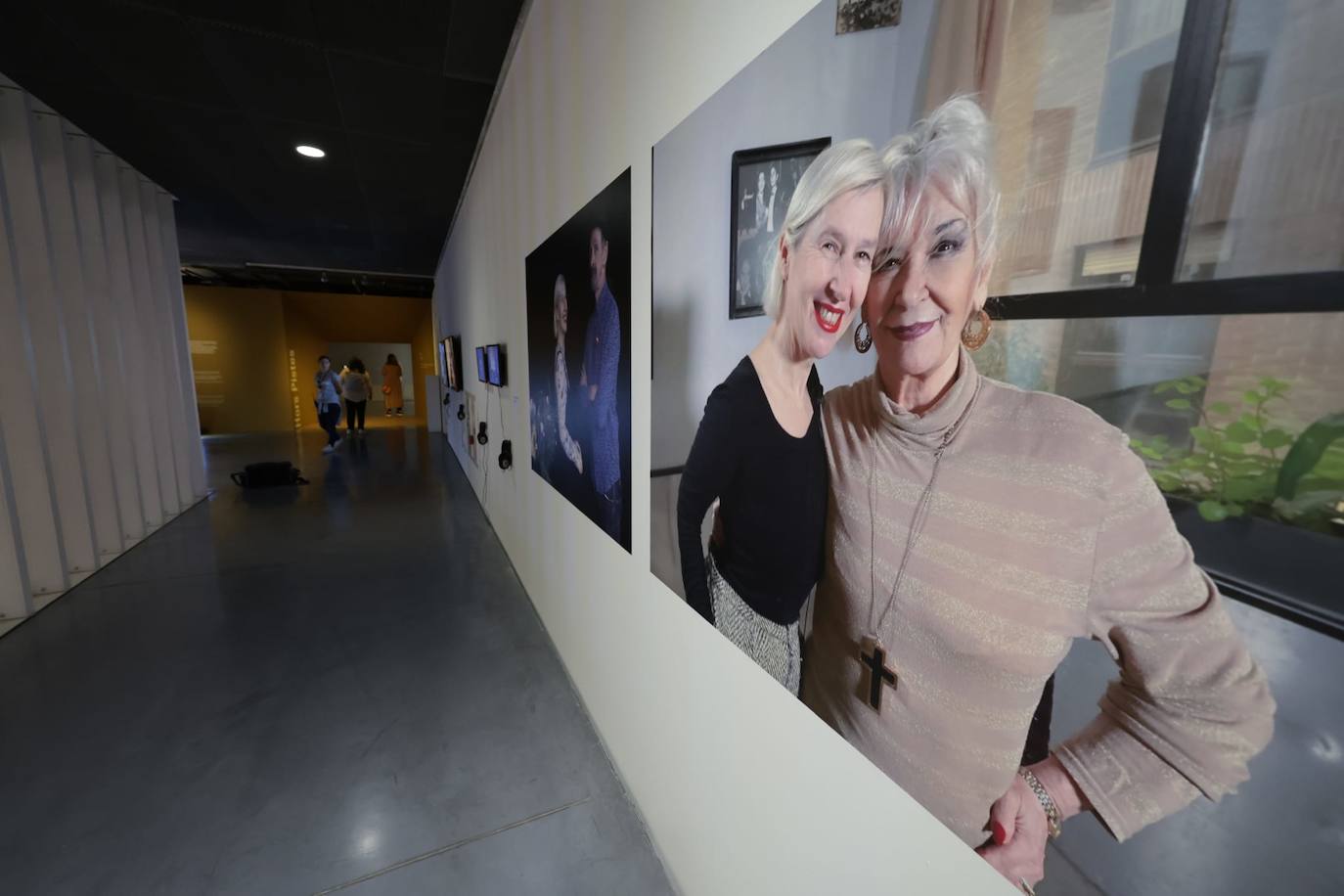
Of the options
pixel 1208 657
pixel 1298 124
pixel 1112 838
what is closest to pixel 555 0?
pixel 1298 124

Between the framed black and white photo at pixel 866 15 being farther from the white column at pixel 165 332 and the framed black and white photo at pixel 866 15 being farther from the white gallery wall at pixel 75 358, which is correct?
the white column at pixel 165 332

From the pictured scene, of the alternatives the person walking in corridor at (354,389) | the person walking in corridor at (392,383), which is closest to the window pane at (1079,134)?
the person walking in corridor at (354,389)

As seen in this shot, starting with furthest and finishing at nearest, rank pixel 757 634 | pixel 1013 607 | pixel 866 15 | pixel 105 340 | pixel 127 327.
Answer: pixel 127 327
pixel 105 340
pixel 757 634
pixel 866 15
pixel 1013 607

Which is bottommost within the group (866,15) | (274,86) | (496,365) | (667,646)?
(667,646)

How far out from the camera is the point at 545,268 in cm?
225

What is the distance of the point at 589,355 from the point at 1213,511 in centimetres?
161

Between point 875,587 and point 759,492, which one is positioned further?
point 759,492

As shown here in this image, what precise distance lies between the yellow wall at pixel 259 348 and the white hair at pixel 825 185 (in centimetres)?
1281

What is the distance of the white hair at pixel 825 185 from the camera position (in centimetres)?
69

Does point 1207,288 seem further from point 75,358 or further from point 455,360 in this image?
point 455,360

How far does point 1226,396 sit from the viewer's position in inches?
16.2

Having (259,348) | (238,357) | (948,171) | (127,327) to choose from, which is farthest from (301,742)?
(259,348)

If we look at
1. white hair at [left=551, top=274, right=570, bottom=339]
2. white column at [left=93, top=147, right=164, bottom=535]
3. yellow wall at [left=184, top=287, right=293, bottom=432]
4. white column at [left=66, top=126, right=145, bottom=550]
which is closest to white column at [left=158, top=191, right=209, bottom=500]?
white column at [left=93, top=147, right=164, bottom=535]

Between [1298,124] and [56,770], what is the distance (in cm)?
358
